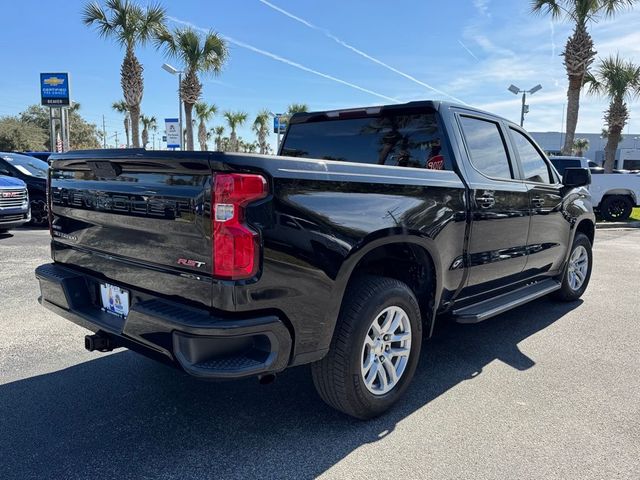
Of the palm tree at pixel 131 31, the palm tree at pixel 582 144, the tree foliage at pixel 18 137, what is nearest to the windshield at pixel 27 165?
the palm tree at pixel 131 31

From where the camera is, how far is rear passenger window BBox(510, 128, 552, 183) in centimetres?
455

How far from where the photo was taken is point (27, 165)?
12.4m

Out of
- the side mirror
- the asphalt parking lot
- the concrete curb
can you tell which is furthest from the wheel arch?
the concrete curb

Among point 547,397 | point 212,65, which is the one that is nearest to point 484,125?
point 547,397

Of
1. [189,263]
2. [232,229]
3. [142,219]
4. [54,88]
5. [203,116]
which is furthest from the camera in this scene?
[203,116]

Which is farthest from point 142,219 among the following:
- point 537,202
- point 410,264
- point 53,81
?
point 53,81

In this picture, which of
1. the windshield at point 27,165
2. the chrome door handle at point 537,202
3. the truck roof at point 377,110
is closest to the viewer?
the truck roof at point 377,110

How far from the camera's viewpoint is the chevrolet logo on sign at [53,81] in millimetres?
21078

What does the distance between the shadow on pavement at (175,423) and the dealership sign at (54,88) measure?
69.1 ft

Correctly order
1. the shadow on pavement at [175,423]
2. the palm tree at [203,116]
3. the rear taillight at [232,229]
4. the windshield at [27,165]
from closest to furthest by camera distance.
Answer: the rear taillight at [232,229] < the shadow on pavement at [175,423] < the windshield at [27,165] < the palm tree at [203,116]

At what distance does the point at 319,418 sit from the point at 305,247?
3.98 ft

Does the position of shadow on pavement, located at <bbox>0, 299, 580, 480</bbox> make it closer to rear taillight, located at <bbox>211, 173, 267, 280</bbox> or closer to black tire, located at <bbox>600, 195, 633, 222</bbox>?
rear taillight, located at <bbox>211, 173, 267, 280</bbox>

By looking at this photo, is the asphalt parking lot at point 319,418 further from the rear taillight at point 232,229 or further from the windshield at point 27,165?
the windshield at point 27,165

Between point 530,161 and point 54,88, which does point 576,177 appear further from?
point 54,88
